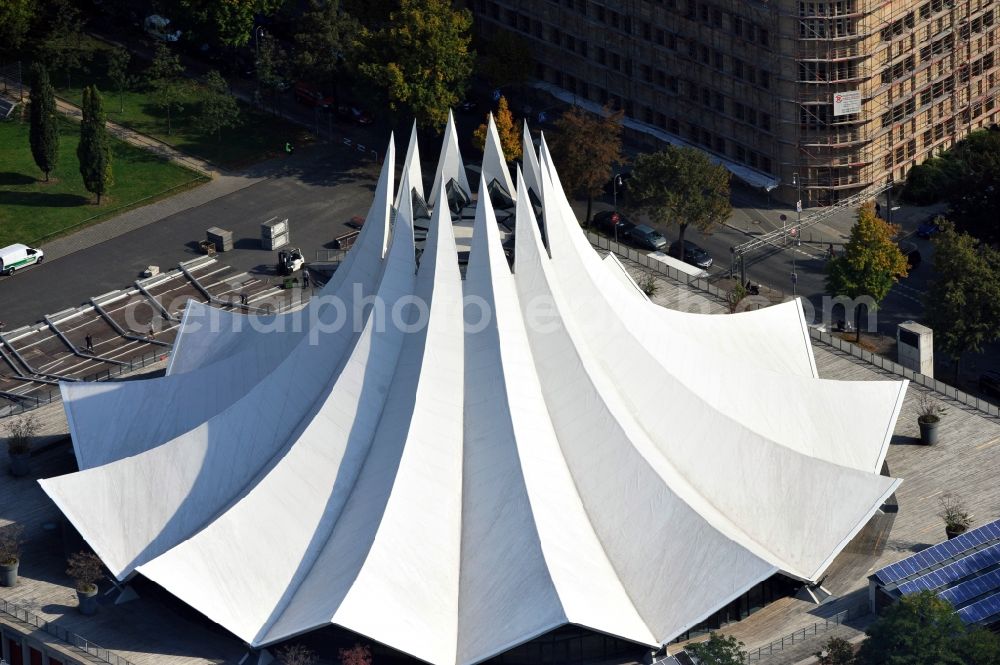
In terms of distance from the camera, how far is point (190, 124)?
169m

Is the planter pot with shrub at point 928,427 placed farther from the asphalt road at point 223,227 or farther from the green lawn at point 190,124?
the green lawn at point 190,124

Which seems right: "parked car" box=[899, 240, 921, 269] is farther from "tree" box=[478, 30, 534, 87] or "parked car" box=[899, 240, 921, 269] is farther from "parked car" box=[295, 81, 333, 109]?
"parked car" box=[295, 81, 333, 109]

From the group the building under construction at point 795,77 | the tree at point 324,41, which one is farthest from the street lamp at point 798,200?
the tree at point 324,41

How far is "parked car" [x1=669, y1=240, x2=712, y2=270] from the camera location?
495 feet

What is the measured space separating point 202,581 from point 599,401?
66.9 feet

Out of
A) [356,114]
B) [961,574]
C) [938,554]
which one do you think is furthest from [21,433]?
[961,574]

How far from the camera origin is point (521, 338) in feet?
366

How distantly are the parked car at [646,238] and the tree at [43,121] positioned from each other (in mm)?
39795

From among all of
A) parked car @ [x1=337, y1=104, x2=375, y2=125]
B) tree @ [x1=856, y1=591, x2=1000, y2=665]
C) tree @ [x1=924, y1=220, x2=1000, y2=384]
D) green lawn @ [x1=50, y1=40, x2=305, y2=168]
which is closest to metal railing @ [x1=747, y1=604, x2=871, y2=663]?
tree @ [x1=856, y1=591, x2=1000, y2=665]

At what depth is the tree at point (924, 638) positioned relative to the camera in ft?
333

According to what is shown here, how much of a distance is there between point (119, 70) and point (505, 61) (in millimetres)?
28140

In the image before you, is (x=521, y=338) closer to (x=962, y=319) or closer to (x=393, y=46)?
(x=962, y=319)

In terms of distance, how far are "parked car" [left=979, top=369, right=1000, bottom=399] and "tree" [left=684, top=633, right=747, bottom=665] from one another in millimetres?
38939

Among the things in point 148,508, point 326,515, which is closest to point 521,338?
point 326,515
